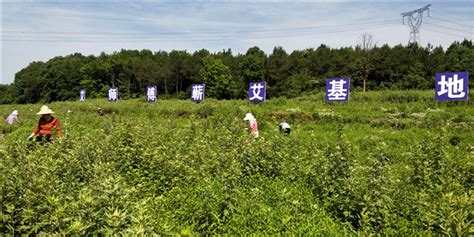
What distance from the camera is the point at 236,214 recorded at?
14.8 feet

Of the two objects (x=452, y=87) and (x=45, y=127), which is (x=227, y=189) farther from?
(x=452, y=87)

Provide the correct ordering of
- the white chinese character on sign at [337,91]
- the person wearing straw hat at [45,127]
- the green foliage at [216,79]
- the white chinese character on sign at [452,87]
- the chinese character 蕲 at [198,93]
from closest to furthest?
1. the person wearing straw hat at [45,127]
2. the white chinese character on sign at [452,87]
3. the white chinese character on sign at [337,91]
4. the chinese character 蕲 at [198,93]
5. the green foliage at [216,79]

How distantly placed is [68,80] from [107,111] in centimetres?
4568

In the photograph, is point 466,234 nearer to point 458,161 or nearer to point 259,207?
point 259,207

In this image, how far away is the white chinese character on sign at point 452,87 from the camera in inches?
598

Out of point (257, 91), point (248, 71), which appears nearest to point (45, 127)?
point (257, 91)

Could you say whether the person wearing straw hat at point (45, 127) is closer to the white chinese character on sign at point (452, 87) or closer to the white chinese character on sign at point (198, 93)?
the white chinese character on sign at point (452, 87)

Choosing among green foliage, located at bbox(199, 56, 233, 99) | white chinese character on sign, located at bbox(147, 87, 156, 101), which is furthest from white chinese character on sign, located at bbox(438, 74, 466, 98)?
green foliage, located at bbox(199, 56, 233, 99)

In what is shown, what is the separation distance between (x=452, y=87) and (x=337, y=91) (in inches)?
219

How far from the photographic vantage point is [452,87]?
15.4 meters

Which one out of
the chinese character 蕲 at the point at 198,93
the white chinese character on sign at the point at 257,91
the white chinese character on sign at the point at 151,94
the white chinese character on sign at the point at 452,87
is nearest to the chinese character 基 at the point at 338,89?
the white chinese character on sign at the point at 257,91

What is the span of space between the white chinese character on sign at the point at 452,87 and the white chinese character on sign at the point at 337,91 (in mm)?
4685

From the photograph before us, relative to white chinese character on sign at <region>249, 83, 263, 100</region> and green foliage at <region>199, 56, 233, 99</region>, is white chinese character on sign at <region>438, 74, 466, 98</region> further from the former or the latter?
green foliage at <region>199, 56, 233, 99</region>

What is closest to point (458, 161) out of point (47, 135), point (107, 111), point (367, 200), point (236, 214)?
point (367, 200)
